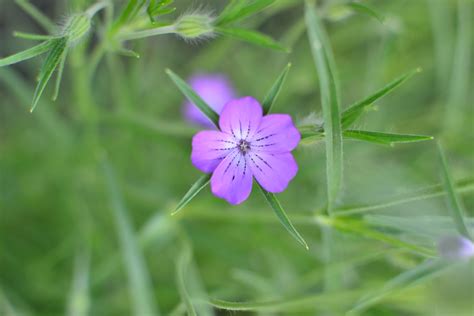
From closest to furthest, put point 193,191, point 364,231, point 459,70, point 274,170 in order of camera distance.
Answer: point 193,191
point 274,170
point 364,231
point 459,70

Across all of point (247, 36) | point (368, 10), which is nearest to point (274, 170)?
point (247, 36)

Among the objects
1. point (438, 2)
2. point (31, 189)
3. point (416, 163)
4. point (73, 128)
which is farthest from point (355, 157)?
point (31, 189)

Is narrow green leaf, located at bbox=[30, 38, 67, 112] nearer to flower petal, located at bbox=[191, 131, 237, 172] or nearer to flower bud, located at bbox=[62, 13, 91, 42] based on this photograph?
flower bud, located at bbox=[62, 13, 91, 42]

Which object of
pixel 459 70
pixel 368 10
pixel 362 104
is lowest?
pixel 362 104

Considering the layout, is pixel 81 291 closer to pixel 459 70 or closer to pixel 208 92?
pixel 208 92

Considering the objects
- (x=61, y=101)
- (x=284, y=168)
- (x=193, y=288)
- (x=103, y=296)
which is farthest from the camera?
(x=61, y=101)

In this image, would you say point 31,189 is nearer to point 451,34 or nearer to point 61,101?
point 61,101
